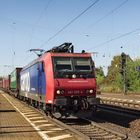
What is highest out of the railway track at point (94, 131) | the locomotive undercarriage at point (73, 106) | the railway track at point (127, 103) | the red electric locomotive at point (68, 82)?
the red electric locomotive at point (68, 82)

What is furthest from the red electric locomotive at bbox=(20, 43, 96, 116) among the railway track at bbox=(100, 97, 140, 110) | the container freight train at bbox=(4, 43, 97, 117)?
the railway track at bbox=(100, 97, 140, 110)

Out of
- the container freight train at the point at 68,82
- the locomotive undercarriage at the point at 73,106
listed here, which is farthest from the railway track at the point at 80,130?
the container freight train at the point at 68,82

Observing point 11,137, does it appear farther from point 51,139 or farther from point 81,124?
point 81,124

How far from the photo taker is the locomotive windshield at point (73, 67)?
18141 mm

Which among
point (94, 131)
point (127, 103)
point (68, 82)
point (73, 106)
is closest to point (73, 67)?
point (68, 82)

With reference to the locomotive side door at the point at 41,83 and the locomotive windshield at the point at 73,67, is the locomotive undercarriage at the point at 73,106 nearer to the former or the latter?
the locomotive windshield at the point at 73,67

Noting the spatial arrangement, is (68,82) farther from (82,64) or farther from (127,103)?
(127,103)

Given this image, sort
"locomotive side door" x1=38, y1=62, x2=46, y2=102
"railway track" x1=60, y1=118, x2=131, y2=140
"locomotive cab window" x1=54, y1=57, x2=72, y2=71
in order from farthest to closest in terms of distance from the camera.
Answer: "locomotive side door" x1=38, y1=62, x2=46, y2=102, "locomotive cab window" x1=54, y1=57, x2=72, y2=71, "railway track" x1=60, y1=118, x2=131, y2=140

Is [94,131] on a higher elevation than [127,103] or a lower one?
lower

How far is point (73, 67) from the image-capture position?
18547 millimetres

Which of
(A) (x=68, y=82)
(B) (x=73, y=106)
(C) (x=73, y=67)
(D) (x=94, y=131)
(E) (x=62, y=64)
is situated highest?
(E) (x=62, y=64)

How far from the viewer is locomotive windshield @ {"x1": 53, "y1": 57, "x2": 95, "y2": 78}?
18.1 meters

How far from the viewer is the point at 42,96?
20016mm

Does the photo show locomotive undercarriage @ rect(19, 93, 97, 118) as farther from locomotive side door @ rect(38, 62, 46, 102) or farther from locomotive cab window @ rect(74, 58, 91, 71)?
locomotive side door @ rect(38, 62, 46, 102)
